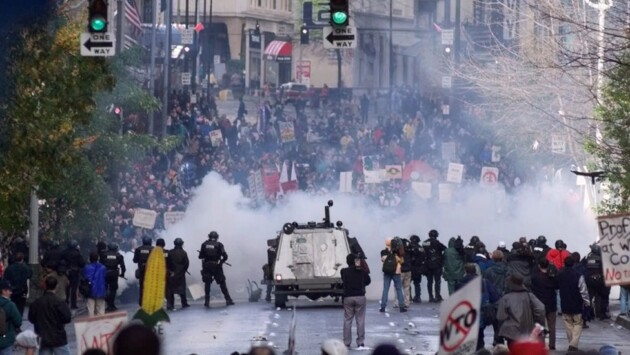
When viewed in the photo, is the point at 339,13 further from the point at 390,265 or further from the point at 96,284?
the point at 390,265

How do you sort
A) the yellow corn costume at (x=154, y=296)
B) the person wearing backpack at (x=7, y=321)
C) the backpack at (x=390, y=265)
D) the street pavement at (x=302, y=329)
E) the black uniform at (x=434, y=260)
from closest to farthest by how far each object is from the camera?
the yellow corn costume at (x=154, y=296) → the person wearing backpack at (x=7, y=321) → the street pavement at (x=302, y=329) → the backpack at (x=390, y=265) → the black uniform at (x=434, y=260)

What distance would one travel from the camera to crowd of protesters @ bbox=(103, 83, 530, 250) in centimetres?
5178

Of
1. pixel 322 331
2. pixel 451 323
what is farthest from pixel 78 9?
pixel 451 323

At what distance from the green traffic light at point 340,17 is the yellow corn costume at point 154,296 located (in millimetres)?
4806

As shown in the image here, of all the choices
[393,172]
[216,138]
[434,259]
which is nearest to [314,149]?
[216,138]

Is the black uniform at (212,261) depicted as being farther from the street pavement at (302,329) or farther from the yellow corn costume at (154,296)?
the yellow corn costume at (154,296)

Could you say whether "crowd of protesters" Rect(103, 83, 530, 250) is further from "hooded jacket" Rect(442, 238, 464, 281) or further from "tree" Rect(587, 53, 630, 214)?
"tree" Rect(587, 53, 630, 214)

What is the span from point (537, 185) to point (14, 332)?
128 ft

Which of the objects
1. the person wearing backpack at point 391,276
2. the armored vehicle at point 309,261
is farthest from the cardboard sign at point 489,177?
the person wearing backpack at point 391,276

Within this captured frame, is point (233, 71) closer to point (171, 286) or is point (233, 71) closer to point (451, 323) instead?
point (171, 286)

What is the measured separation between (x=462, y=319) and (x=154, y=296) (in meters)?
4.19

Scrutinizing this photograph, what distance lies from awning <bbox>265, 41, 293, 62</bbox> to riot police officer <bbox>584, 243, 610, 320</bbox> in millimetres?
70191

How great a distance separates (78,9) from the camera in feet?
131

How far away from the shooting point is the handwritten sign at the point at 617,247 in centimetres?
1764
